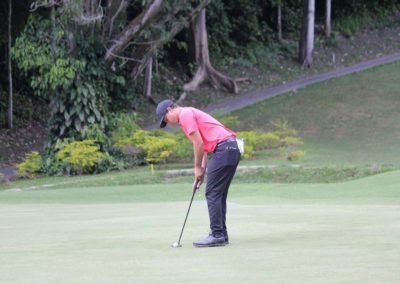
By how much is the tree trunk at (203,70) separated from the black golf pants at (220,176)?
1247 inches

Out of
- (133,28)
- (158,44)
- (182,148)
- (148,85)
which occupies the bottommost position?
(182,148)

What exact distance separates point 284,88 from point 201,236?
1276 inches

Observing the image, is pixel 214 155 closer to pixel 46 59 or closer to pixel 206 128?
pixel 206 128

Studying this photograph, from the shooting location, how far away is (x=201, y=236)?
10820 millimetres

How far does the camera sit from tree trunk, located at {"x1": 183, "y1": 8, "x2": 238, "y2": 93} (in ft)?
137

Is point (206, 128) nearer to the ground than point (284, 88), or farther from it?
nearer to the ground

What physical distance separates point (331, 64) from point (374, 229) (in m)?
37.6

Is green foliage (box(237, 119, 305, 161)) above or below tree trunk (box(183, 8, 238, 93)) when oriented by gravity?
below

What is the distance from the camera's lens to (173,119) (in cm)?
991

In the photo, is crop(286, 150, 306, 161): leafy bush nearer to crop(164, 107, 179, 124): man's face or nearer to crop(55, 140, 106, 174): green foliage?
crop(55, 140, 106, 174): green foliage

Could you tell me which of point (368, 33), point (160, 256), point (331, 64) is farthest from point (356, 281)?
point (368, 33)

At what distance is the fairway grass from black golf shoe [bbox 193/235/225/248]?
0.10 metres

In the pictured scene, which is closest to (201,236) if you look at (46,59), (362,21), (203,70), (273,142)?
(46,59)

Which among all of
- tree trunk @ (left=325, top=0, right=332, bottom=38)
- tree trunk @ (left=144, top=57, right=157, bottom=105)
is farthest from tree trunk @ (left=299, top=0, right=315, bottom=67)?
tree trunk @ (left=144, top=57, right=157, bottom=105)
